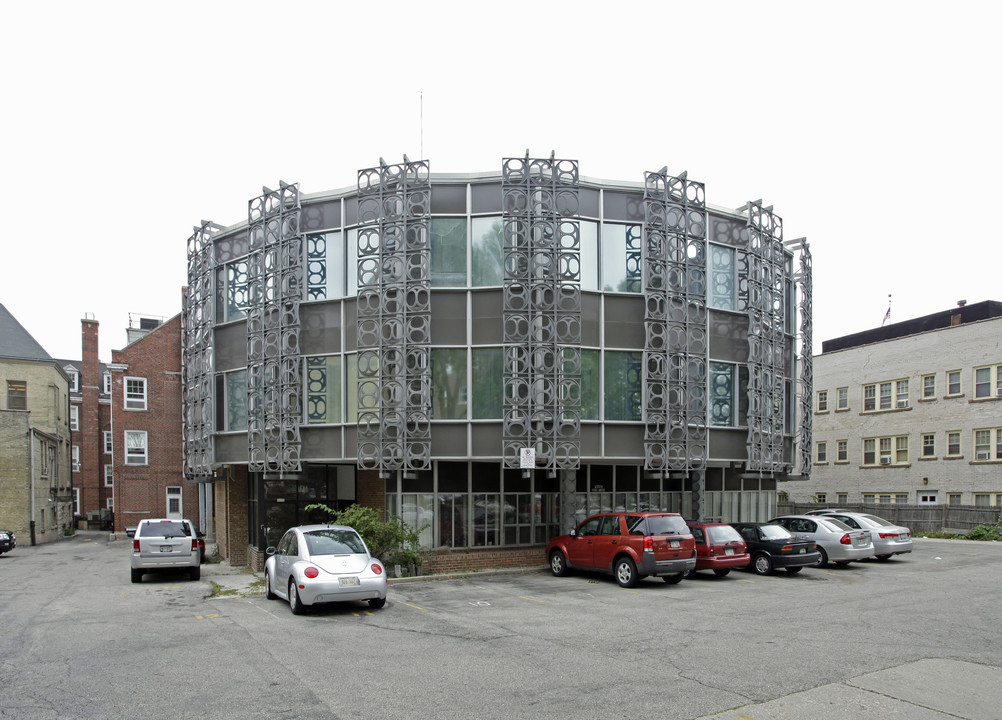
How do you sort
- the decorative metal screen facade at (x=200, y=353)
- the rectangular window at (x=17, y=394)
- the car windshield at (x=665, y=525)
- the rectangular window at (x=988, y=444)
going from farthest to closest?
the rectangular window at (x=17, y=394) → the rectangular window at (x=988, y=444) → the decorative metal screen facade at (x=200, y=353) → the car windshield at (x=665, y=525)

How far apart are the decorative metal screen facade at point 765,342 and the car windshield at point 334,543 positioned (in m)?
12.5

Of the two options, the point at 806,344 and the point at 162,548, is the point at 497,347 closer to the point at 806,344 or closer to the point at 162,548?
the point at 162,548

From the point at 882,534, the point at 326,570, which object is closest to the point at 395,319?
the point at 326,570

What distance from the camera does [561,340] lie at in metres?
20.2

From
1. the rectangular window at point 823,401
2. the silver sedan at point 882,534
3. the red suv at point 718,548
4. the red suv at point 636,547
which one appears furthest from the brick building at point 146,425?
the rectangular window at point 823,401

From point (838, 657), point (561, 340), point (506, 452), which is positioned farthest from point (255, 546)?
point (838, 657)

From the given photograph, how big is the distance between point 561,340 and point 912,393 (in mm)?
31361

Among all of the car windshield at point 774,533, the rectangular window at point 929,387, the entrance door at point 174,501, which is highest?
the rectangular window at point 929,387

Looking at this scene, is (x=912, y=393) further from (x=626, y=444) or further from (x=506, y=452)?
(x=506, y=452)

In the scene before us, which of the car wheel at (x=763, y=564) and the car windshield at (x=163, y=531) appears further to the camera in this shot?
the car windshield at (x=163, y=531)

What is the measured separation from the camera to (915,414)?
141 ft

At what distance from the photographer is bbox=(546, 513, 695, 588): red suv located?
16875 mm

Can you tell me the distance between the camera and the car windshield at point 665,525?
17.2 metres

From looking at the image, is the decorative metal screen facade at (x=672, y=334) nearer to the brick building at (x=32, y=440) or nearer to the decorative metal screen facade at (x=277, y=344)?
the decorative metal screen facade at (x=277, y=344)
